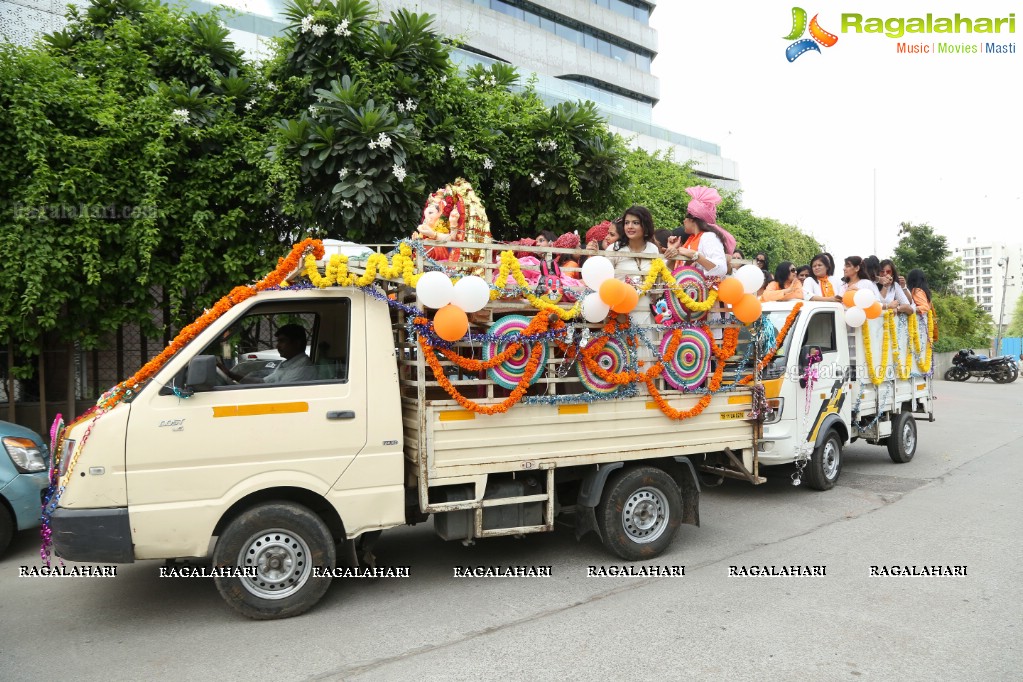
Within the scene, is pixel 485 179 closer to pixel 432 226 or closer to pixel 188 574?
pixel 432 226

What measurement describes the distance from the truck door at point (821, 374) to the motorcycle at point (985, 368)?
2132 centimetres

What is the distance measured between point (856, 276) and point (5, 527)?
955cm

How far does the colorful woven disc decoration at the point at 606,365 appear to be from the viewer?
527cm

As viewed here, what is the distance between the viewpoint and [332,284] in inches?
183

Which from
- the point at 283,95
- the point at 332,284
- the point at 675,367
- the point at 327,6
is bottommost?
the point at 675,367

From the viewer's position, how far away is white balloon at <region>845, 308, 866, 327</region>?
27.8 ft

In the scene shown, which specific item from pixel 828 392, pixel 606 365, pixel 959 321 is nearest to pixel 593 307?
pixel 606 365

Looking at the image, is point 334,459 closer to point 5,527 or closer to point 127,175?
point 5,527

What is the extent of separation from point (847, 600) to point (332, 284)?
3.93 m

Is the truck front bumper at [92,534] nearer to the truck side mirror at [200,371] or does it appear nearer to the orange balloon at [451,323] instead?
the truck side mirror at [200,371]

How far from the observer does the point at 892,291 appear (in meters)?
9.94

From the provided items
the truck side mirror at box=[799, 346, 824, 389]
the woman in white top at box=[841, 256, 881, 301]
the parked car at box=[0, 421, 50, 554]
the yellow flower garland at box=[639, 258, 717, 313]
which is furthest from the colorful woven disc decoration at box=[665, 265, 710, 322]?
the parked car at box=[0, 421, 50, 554]

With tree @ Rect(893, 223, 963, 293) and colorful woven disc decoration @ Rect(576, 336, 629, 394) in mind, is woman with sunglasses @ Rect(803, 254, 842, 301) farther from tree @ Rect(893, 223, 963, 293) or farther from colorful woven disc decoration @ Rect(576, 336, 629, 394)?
tree @ Rect(893, 223, 963, 293)

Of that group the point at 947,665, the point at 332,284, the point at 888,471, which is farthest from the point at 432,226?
the point at 888,471
